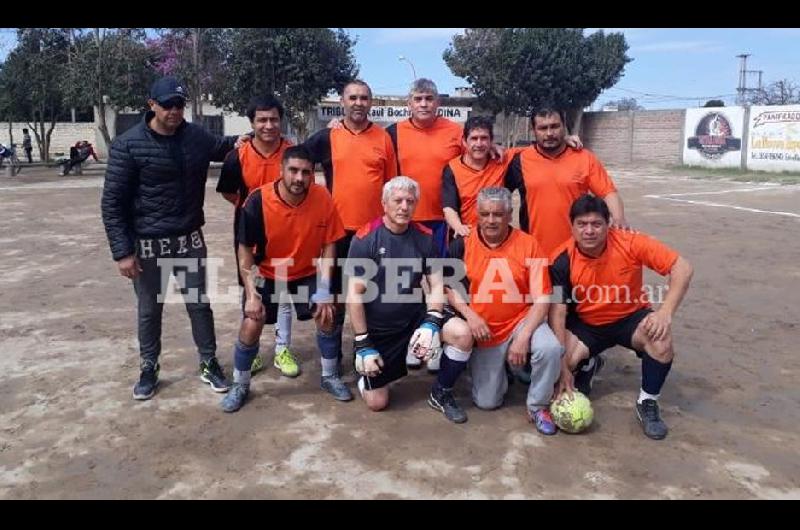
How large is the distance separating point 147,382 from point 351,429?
4.63 ft

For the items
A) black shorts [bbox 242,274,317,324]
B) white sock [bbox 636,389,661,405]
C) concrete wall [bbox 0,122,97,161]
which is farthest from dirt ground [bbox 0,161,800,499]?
concrete wall [bbox 0,122,97,161]

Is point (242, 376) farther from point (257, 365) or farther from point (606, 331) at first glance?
point (606, 331)

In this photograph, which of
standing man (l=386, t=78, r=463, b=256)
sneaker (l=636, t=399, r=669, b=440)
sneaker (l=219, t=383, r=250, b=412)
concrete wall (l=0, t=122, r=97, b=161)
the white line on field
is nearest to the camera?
sneaker (l=636, t=399, r=669, b=440)

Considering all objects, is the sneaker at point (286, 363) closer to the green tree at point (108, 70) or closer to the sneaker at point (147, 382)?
the sneaker at point (147, 382)

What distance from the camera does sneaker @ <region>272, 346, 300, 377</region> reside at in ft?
15.7

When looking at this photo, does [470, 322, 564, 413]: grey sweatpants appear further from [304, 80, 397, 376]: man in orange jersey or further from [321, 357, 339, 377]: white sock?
[304, 80, 397, 376]: man in orange jersey

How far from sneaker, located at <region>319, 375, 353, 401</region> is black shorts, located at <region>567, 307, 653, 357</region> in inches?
56.5

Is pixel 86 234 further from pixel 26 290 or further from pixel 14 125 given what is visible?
pixel 14 125

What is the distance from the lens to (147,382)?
438 centimetres

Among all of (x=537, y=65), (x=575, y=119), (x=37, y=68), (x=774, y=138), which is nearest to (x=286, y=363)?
(x=774, y=138)

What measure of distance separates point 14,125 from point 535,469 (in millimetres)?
38991

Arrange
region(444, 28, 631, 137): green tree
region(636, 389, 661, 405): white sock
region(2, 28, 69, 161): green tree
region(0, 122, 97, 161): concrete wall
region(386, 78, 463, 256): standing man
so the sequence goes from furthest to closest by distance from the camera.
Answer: region(0, 122, 97, 161): concrete wall, region(444, 28, 631, 137): green tree, region(2, 28, 69, 161): green tree, region(386, 78, 463, 256): standing man, region(636, 389, 661, 405): white sock

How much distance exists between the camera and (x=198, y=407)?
422 centimetres

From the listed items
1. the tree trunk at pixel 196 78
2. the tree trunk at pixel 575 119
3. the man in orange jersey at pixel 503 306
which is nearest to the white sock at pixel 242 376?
the man in orange jersey at pixel 503 306
